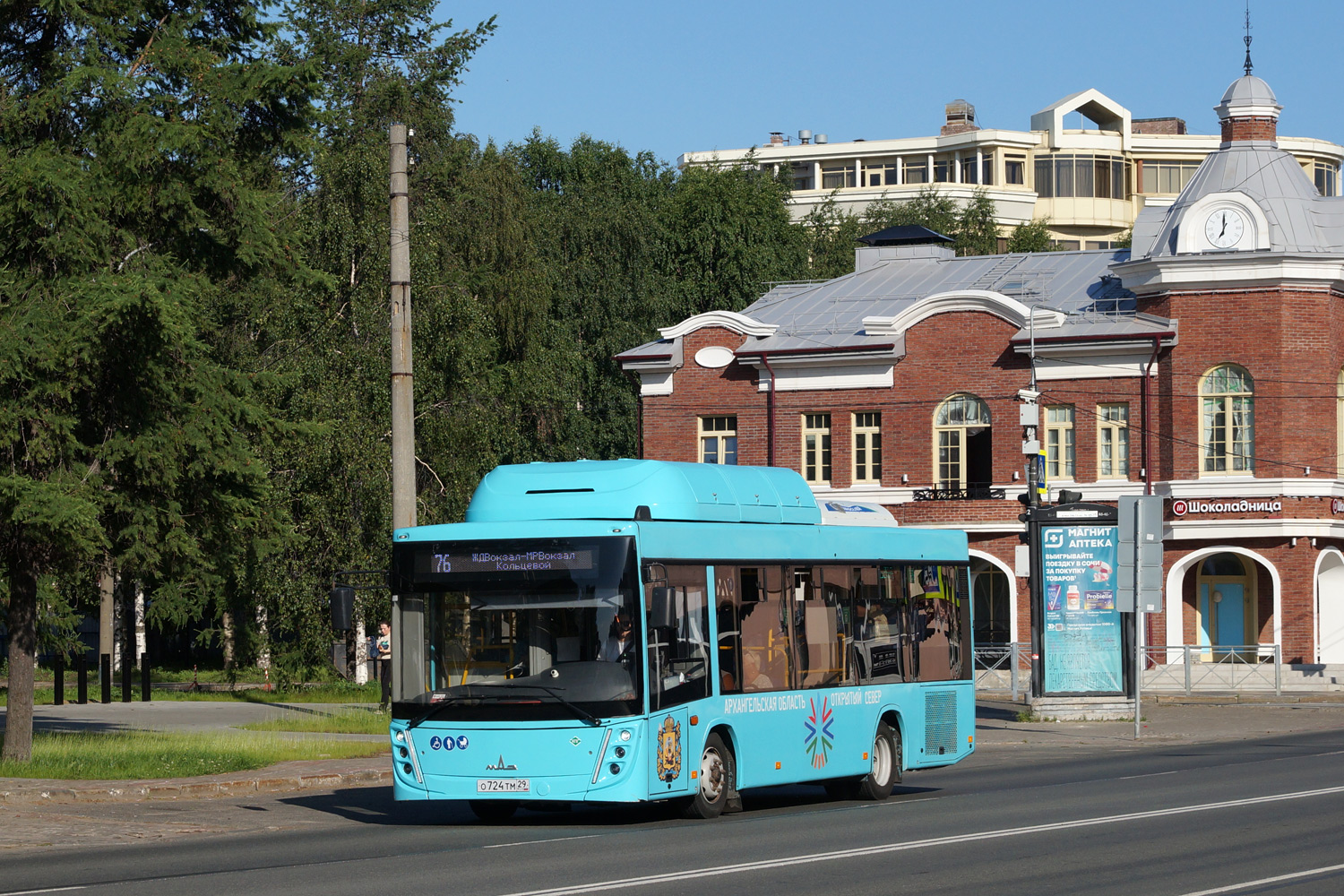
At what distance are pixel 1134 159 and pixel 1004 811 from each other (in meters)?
94.0

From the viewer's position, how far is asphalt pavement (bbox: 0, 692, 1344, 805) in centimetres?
1792

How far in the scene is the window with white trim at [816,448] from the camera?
155 ft

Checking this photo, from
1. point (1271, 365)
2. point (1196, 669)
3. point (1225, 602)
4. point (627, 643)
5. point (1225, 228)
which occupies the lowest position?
point (1196, 669)

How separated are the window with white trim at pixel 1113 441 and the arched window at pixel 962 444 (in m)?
2.66

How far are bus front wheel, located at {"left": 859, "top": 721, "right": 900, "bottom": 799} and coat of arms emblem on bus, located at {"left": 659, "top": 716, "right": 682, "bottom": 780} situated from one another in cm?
325

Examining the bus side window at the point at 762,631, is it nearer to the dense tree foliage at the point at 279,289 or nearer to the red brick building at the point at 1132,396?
the dense tree foliage at the point at 279,289

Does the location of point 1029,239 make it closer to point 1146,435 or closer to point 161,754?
point 1146,435

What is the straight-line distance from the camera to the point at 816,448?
47469 mm

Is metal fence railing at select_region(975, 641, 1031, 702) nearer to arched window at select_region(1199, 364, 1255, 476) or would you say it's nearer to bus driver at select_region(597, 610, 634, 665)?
arched window at select_region(1199, 364, 1255, 476)

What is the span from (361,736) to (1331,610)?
92.2 ft

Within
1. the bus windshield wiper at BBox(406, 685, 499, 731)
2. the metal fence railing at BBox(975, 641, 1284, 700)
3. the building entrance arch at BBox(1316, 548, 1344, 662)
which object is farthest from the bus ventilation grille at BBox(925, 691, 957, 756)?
the building entrance arch at BBox(1316, 548, 1344, 662)

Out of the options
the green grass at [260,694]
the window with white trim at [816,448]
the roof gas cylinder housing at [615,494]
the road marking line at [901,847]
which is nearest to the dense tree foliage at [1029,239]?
the window with white trim at [816,448]

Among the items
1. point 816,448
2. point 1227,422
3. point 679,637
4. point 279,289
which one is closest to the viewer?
point 679,637

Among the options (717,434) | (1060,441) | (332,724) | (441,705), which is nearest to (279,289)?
(332,724)
